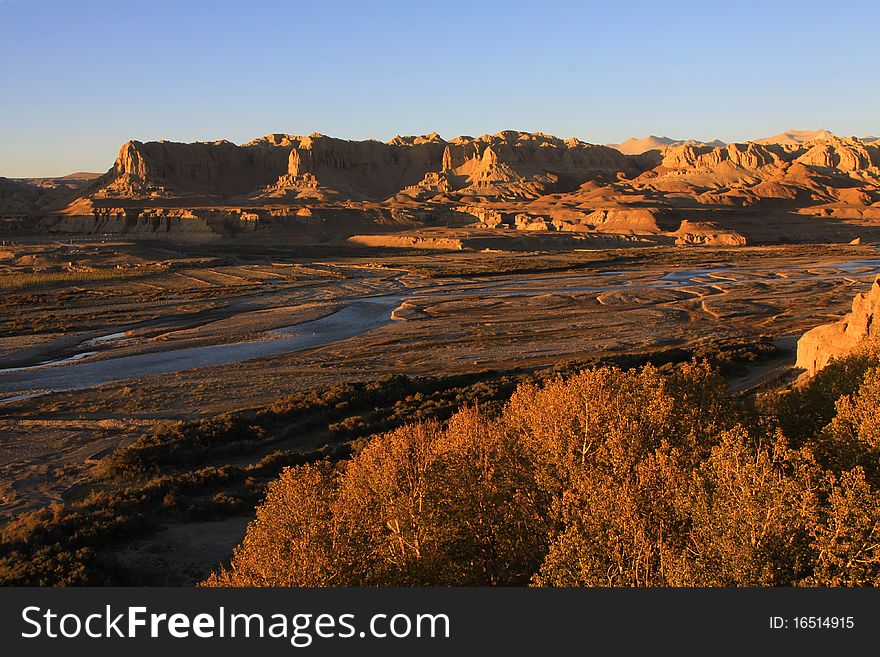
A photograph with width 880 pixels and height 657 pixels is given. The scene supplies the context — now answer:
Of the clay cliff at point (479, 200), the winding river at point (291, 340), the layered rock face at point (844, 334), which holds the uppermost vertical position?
the clay cliff at point (479, 200)

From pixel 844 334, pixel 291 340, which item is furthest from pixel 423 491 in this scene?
pixel 291 340

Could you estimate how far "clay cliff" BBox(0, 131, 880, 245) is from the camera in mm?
130125

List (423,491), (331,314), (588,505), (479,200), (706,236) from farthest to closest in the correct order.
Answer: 1. (479,200)
2. (706,236)
3. (331,314)
4. (423,491)
5. (588,505)

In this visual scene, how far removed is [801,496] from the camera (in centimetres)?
1127

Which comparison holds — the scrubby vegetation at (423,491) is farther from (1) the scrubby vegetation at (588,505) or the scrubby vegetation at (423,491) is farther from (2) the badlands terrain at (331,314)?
(2) the badlands terrain at (331,314)

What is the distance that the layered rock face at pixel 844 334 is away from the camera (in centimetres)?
2581

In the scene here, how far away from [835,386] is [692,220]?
415 ft

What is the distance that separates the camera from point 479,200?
16638 cm

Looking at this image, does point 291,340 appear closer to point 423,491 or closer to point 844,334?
point 844,334

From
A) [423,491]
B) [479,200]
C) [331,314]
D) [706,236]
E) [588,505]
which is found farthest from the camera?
[479,200]

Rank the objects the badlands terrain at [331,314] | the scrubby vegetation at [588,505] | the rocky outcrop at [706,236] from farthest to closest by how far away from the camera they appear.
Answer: the rocky outcrop at [706,236]
the badlands terrain at [331,314]
the scrubby vegetation at [588,505]

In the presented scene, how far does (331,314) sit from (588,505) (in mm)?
44516

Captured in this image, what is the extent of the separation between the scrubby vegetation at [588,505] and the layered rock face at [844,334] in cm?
987

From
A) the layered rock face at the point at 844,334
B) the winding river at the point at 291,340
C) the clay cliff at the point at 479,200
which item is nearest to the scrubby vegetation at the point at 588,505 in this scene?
the layered rock face at the point at 844,334
